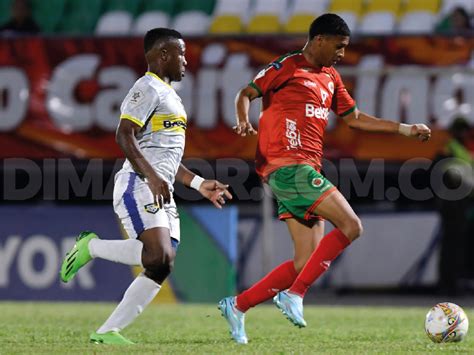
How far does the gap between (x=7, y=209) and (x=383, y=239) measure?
5074 mm

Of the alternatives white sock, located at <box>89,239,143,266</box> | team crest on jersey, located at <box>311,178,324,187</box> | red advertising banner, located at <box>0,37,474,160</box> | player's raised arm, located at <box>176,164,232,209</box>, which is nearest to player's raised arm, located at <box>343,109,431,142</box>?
team crest on jersey, located at <box>311,178,324,187</box>

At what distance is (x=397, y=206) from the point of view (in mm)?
15969

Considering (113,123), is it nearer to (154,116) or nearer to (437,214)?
(437,214)

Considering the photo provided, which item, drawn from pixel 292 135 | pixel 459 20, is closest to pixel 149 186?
pixel 292 135

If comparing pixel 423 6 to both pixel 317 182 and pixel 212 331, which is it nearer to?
pixel 212 331

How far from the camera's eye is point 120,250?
7234 mm

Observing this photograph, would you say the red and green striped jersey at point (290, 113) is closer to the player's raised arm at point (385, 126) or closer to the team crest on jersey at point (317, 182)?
the team crest on jersey at point (317, 182)

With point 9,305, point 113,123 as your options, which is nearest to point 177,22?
point 113,123

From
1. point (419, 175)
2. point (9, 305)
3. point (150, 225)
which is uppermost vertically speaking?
point (150, 225)

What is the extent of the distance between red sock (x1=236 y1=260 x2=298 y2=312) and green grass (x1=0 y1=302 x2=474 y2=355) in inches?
10.8

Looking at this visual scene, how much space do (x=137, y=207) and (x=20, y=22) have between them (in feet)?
30.3

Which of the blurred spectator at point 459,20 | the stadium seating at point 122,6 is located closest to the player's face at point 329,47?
the blurred spectator at point 459,20

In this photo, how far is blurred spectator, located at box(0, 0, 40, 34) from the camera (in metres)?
15.7

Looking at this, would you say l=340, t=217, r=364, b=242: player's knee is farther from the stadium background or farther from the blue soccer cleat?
the stadium background
